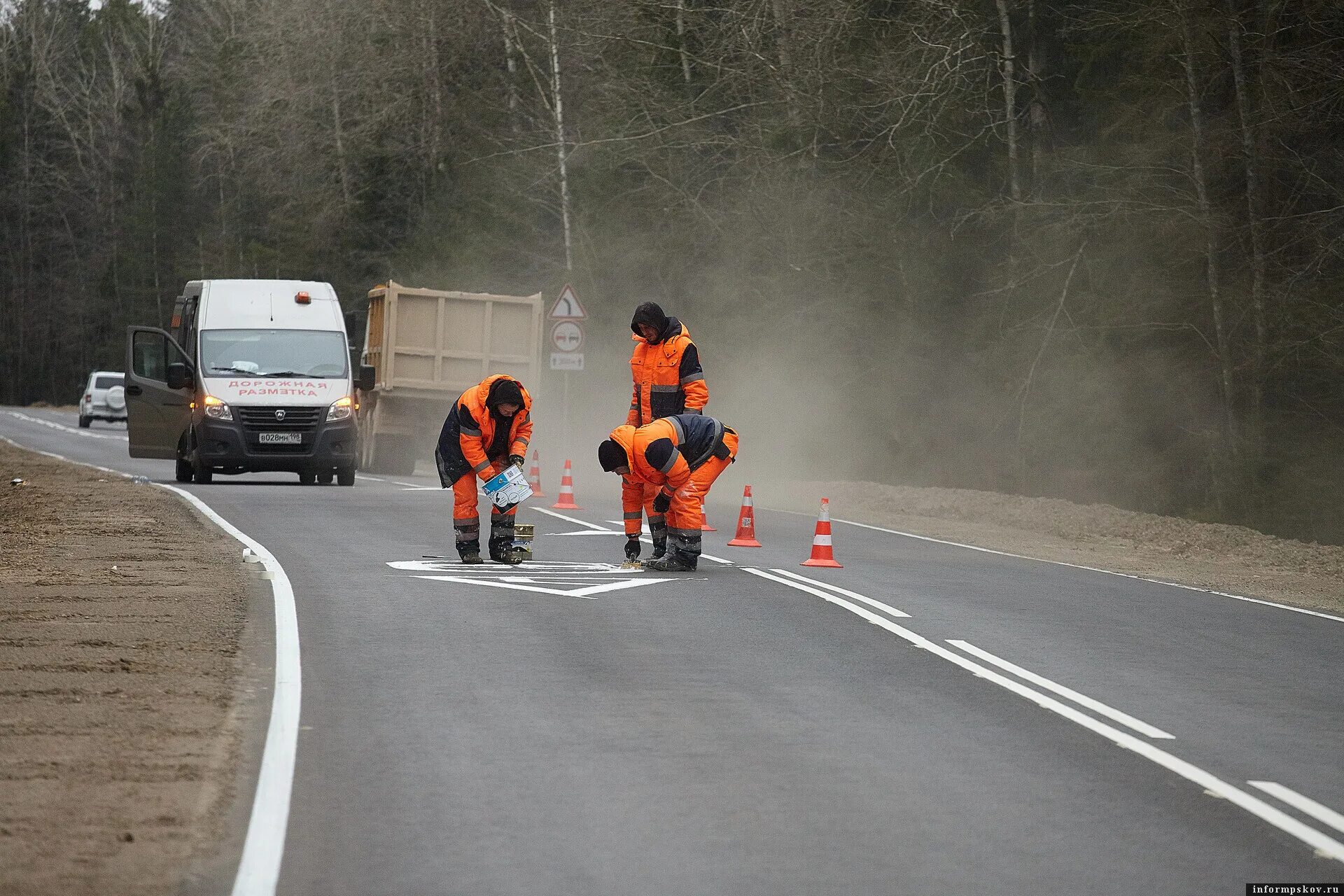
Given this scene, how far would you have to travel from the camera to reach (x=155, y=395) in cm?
2517

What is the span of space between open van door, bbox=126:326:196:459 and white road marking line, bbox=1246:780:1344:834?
64.1 ft

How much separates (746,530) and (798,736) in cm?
936

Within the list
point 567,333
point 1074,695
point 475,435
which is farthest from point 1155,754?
point 567,333

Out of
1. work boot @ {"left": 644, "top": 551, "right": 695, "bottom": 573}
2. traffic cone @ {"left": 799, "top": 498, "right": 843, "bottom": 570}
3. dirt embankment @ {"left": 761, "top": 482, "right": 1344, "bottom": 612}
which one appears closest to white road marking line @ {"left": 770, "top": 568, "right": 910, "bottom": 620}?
traffic cone @ {"left": 799, "top": 498, "right": 843, "bottom": 570}

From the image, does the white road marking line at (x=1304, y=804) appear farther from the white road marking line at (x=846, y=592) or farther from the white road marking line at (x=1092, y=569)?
the white road marking line at (x=1092, y=569)

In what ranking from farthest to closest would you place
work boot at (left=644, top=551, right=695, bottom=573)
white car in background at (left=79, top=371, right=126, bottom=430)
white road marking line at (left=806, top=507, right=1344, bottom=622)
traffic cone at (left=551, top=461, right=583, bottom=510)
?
white car in background at (left=79, top=371, right=126, bottom=430) < traffic cone at (left=551, top=461, right=583, bottom=510) < work boot at (left=644, top=551, right=695, bottom=573) < white road marking line at (left=806, top=507, right=1344, bottom=622)

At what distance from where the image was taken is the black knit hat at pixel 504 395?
1383 centimetres

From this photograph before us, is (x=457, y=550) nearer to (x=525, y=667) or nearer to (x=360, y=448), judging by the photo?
(x=525, y=667)

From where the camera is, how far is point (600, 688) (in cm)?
898

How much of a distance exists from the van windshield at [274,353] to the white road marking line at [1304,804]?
63.2ft

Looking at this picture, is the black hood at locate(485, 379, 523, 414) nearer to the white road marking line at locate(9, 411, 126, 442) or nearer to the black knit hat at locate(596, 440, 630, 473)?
the black knit hat at locate(596, 440, 630, 473)

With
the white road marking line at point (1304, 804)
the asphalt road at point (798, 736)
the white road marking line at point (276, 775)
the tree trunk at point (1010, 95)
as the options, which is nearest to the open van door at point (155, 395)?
the asphalt road at point (798, 736)

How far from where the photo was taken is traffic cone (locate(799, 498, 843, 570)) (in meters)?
15.1

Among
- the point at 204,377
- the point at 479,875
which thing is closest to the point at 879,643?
the point at 479,875
